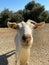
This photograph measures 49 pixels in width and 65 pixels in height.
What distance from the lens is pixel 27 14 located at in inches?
929

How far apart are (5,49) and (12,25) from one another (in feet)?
13.2

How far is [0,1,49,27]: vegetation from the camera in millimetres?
22242

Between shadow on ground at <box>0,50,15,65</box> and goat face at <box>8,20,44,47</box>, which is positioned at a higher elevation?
goat face at <box>8,20,44,47</box>

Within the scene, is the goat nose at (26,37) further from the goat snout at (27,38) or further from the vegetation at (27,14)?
the vegetation at (27,14)

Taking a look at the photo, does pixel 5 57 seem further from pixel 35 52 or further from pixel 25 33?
pixel 25 33

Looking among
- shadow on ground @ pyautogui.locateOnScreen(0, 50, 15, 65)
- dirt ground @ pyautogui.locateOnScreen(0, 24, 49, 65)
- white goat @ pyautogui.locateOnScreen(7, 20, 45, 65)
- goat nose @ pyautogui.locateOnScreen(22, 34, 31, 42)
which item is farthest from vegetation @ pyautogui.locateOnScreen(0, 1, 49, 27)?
goat nose @ pyautogui.locateOnScreen(22, 34, 31, 42)

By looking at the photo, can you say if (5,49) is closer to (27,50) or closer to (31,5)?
(27,50)

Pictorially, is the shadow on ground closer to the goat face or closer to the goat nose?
the goat face

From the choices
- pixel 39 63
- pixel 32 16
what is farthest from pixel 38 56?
pixel 32 16

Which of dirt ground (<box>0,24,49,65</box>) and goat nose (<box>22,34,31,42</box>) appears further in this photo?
dirt ground (<box>0,24,49,65</box>)

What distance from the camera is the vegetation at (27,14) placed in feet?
73.0

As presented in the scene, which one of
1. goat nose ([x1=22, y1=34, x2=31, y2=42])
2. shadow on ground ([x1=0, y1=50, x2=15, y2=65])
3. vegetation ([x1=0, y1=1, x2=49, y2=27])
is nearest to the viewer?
goat nose ([x1=22, y1=34, x2=31, y2=42])

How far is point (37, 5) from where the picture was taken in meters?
25.6

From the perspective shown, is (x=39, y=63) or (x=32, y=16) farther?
(x=32, y=16)
